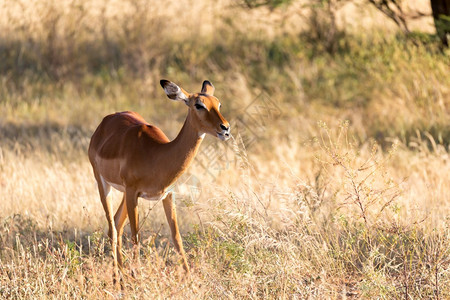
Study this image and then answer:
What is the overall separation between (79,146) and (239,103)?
2.98 meters

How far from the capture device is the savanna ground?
16.4ft

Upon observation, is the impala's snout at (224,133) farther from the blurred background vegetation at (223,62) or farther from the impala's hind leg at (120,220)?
the blurred background vegetation at (223,62)

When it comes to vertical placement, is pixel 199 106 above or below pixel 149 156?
above

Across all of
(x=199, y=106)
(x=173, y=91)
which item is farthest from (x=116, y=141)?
(x=199, y=106)

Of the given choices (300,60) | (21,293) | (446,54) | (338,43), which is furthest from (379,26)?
(21,293)

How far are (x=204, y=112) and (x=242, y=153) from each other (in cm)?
392

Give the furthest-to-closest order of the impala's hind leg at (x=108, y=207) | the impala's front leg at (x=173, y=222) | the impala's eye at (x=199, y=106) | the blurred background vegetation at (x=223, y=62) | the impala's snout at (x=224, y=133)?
the blurred background vegetation at (x=223, y=62) → the impala's hind leg at (x=108, y=207) → the impala's front leg at (x=173, y=222) → the impala's eye at (x=199, y=106) → the impala's snout at (x=224, y=133)

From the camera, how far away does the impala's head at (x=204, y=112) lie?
4.75m

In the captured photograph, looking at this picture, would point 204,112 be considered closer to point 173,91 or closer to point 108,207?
point 173,91

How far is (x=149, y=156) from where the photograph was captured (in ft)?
16.9

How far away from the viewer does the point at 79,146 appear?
32.6 ft

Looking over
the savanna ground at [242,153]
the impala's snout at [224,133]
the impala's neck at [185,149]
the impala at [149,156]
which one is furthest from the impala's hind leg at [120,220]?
the impala's snout at [224,133]

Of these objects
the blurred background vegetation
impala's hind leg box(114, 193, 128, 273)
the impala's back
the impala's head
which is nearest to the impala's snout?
the impala's head

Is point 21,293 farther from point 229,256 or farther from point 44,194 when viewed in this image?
point 44,194
